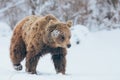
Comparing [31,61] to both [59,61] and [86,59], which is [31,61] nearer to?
[59,61]

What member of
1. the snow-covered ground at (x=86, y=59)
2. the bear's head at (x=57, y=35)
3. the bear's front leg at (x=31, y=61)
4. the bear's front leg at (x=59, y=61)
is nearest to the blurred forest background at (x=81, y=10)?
the snow-covered ground at (x=86, y=59)

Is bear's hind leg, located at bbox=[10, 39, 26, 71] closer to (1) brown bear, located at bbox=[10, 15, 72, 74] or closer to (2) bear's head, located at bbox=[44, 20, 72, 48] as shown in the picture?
(1) brown bear, located at bbox=[10, 15, 72, 74]

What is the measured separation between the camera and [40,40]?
763cm

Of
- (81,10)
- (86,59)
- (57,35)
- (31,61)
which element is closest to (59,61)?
(31,61)

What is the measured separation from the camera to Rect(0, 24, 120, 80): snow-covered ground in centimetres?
806

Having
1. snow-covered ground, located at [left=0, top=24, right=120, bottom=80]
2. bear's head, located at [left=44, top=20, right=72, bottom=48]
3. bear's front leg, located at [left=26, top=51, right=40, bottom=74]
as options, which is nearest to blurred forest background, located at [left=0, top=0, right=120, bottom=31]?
snow-covered ground, located at [left=0, top=24, right=120, bottom=80]

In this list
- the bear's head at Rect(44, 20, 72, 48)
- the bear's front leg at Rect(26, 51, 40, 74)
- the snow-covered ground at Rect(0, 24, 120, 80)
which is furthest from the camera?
the snow-covered ground at Rect(0, 24, 120, 80)

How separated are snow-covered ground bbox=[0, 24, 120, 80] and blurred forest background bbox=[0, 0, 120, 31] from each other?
2.05ft

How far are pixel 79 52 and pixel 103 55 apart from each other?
87 centimetres

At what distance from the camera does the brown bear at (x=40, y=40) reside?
295 inches

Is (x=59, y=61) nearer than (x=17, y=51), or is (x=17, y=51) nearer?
(x=59, y=61)

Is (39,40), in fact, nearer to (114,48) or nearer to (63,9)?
(114,48)

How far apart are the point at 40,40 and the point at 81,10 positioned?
918 centimetres

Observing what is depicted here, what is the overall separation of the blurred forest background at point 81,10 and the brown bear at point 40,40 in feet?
27.6
